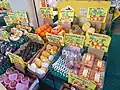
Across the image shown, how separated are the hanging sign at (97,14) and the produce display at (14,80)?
75cm

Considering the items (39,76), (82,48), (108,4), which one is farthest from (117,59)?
(39,76)

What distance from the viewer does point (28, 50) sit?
143cm

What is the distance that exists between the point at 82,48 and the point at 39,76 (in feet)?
1.43

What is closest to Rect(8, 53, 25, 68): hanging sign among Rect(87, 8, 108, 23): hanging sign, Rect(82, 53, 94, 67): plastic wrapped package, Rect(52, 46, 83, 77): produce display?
Rect(52, 46, 83, 77): produce display

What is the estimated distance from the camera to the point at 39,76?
50.8 inches

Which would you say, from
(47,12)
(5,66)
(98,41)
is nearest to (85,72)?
(98,41)

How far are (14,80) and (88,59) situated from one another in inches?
Result: 26.1

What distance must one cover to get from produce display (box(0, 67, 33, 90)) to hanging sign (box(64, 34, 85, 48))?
480 millimetres

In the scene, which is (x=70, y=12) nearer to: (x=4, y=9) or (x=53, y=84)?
(x=53, y=84)

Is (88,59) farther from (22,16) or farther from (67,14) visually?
(22,16)

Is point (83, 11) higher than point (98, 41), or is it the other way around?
point (83, 11)

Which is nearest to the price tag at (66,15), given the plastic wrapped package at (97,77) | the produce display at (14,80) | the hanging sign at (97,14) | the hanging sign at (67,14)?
the hanging sign at (67,14)

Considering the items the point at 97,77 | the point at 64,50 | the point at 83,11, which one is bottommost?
the point at 97,77

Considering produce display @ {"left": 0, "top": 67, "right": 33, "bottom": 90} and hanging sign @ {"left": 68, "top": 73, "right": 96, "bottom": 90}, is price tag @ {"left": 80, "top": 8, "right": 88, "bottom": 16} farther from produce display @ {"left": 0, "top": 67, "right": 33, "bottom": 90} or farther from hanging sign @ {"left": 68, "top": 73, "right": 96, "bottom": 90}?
produce display @ {"left": 0, "top": 67, "right": 33, "bottom": 90}
